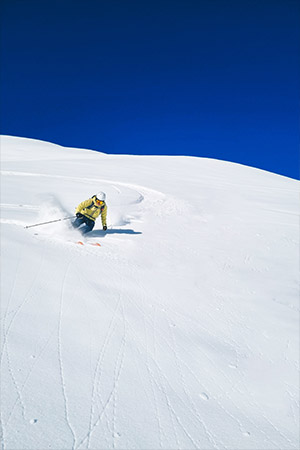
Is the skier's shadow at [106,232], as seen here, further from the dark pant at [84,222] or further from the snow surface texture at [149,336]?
the dark pant at [84,222]

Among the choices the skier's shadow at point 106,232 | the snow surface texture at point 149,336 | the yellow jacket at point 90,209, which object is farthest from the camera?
the skier's shadow at point 106,232

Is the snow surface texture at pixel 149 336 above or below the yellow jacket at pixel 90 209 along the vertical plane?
below

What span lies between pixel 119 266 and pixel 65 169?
13292 millimetres

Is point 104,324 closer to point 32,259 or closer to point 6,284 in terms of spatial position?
point 6,284

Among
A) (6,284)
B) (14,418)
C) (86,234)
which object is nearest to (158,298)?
(6,284)

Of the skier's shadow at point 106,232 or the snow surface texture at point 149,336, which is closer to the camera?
the snow surface texture at point 149,336

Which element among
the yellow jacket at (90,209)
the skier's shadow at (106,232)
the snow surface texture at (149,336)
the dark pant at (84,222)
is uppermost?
the yellow jacket at (90,209)

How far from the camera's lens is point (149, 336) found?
145 inches

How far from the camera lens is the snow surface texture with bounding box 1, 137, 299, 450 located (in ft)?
7.86

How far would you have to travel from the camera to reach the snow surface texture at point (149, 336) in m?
2.39

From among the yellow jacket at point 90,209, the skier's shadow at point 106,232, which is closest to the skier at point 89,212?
the yellow jacket at point 90,209

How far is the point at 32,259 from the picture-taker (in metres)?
5.31

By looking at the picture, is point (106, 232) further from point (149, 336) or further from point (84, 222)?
point (149, 336)

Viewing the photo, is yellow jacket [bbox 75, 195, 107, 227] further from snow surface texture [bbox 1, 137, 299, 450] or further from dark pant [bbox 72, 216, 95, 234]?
snow surface texture [bbox 1, 137, 299, 450]
